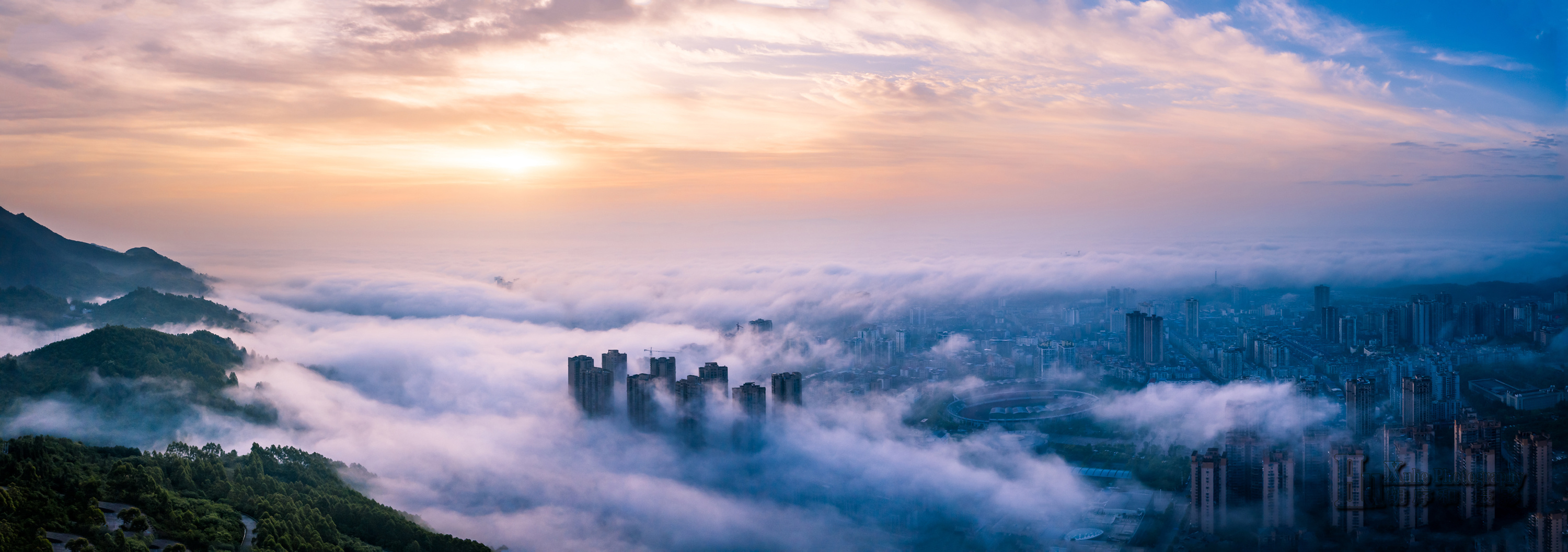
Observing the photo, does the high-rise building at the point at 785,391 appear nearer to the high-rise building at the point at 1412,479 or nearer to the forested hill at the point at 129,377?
the forested hill at the point at 129,377

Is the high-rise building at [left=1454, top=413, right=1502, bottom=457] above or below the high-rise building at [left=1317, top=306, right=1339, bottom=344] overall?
below

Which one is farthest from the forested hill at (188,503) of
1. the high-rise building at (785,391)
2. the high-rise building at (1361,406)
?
the high-rise building at (1361,406)

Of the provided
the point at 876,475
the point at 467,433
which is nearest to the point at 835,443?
the point at 876,475

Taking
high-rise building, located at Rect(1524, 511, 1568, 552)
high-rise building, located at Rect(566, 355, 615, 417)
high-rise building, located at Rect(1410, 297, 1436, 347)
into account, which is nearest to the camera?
high-rise building, located at Rect(1524, 511, 1568, 552)

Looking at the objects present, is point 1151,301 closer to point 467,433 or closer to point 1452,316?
point 1452,316

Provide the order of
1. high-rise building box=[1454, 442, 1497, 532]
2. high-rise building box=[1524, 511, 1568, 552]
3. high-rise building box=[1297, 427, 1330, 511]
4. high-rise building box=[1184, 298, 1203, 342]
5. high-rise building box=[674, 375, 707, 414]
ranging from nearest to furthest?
high-rise building box=[1524, 511, 1568, 552] < high-rise building box=[1454, 442, 1497, 532] < high-rise building box=[1297, 427, 1330, 511] < high-rise building box=[674, 375, 707, 414] < high-rise building box=[1184, 298, 1203, 342]

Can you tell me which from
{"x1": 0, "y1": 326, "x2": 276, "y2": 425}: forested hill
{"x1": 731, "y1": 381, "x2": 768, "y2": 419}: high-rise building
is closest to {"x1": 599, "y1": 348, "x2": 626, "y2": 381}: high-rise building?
{"x1": 731, "y1": 381, "x2": 768, "y2": 419}: high-rise building

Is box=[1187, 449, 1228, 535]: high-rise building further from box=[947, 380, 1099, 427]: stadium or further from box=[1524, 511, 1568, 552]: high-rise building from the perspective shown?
box=[947, 380, 1099, 427]: stadium

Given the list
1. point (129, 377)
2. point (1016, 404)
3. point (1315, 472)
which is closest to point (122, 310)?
point (129, 377)
